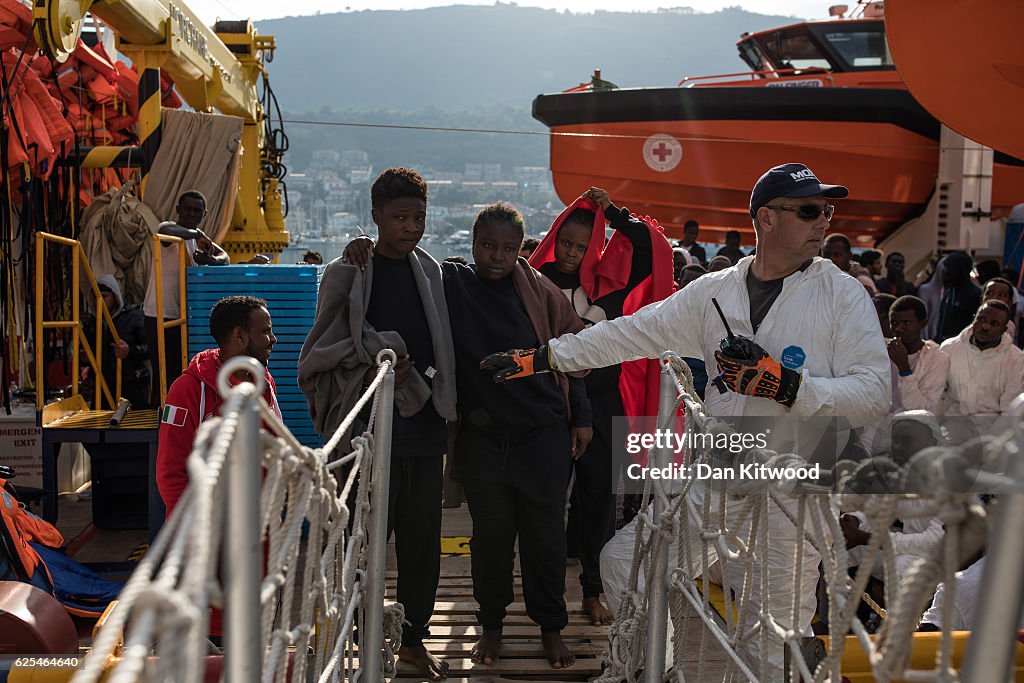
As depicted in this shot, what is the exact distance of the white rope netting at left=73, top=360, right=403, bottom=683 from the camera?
2.83 feet

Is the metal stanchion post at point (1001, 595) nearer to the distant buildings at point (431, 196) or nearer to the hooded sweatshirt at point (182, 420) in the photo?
the hooded sweatshirt at point (182, 420)

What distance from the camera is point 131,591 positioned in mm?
884

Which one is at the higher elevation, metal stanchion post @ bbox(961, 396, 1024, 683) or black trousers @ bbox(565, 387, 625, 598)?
metal stanchion post @ bbox(961, 396, 1024, 683)

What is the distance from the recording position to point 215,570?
1345 mm

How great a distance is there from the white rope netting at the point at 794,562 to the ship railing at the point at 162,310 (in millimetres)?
2899

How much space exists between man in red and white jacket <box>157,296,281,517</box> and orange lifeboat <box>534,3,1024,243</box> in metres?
8.75

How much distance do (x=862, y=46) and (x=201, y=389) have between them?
11.2 m

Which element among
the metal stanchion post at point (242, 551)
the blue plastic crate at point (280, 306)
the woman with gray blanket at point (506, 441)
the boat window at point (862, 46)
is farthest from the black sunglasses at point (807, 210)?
the boat window at point (862, 46)

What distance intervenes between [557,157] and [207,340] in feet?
26.1

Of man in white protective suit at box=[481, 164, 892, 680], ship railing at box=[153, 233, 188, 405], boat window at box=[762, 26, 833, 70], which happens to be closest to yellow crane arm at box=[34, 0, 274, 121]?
ship railing at box=[153, 233, 188, 405]

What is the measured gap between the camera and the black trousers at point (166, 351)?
512 cm

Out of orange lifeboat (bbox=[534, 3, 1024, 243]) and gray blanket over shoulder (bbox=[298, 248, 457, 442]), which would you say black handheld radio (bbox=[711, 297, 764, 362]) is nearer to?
gray blanket over shoulder (bbox=[298, 248, 457, 442])

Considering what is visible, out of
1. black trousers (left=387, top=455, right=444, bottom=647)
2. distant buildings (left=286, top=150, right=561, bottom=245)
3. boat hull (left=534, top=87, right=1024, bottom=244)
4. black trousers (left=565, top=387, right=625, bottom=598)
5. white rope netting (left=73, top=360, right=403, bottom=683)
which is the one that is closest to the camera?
white rope netting (left=73, top=360, right=403, bottom=683)

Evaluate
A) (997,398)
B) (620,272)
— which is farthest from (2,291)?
(997,398)
